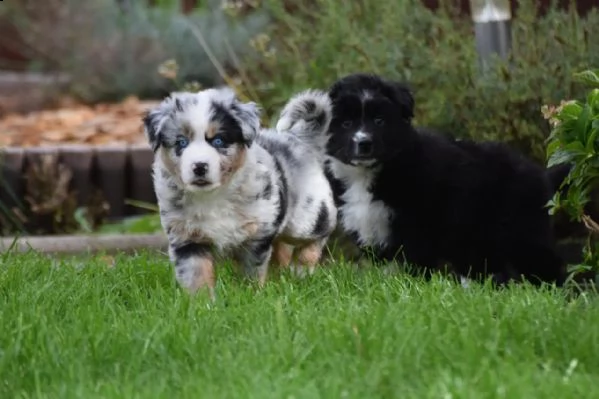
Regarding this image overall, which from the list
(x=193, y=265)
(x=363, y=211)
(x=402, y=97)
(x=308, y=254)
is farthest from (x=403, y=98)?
(x=193, y=265)

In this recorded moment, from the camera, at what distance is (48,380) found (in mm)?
4641

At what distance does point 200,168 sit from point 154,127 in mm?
368

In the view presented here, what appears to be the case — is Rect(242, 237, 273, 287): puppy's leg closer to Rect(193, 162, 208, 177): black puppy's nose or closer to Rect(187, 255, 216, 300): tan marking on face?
Rect(187, 255, 216, 300): tan marking on face

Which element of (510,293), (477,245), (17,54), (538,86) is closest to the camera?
(510,293)

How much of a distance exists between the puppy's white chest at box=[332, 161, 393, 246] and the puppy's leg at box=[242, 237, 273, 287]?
65cm

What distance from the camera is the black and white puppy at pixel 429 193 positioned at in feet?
22.5

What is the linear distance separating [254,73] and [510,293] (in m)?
4.48

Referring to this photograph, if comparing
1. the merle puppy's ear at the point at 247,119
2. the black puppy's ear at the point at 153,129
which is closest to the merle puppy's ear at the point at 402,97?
the merle puppy's ear at the point at 247,119

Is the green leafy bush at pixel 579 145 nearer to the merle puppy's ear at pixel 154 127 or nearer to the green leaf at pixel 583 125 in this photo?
the green leaf at pixel 583 125

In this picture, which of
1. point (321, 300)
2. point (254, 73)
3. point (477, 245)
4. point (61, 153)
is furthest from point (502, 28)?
point (61, 153)

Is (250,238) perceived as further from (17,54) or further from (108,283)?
(17,54)

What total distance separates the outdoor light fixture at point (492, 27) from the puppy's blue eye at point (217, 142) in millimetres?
2378

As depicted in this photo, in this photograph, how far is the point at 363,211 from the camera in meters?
6.93

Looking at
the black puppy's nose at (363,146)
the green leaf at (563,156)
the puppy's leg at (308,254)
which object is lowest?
the puppy's leg at (308,254)
